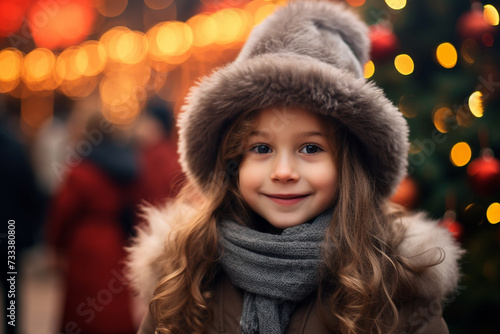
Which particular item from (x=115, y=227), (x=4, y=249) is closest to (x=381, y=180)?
(x=115, y=227)

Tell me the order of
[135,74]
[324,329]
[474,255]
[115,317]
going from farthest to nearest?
[135,74]
[115,317]
[474,255]
[324,329]

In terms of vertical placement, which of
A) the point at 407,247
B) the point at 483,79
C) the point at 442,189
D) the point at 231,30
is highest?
the point at 483,79

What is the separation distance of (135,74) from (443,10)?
21.9ft

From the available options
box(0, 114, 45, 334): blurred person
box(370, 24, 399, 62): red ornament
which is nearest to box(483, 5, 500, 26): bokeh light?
box(370, 24, 399, 62): red ornament

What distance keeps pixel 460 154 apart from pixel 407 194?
391 millimetres

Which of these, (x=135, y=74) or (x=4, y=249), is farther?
Result: (x=135, y=74)

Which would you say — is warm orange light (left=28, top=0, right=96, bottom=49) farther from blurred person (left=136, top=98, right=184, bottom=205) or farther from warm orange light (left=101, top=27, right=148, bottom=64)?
blurred person (left=136, top=98, right=184, bottom=205)

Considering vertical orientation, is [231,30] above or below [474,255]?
below

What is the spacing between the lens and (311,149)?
5.95 feet

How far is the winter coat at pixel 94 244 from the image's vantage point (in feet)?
11.6

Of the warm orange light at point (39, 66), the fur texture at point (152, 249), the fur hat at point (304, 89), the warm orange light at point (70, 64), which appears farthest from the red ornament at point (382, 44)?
the warm orange light at point (39, 66)

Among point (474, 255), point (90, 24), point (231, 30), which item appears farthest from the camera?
point (90, 24)

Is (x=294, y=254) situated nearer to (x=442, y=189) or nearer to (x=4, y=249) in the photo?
(x=442, y=189)

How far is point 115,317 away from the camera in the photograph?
11.8 ft
